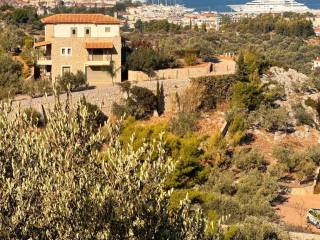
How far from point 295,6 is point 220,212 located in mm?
169481

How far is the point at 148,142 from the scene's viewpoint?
66.1ft

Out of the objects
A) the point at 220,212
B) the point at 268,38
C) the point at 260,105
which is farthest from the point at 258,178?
the point at 268,38

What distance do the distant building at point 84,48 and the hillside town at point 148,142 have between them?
0.06 meters

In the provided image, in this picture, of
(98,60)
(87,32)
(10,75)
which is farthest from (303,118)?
(10,75)

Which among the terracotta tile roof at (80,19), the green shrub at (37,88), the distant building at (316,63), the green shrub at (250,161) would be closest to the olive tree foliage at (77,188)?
the green shrub at (250,161)

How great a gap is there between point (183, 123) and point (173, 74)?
6.43 meters

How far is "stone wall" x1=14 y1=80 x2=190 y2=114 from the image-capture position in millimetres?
28744

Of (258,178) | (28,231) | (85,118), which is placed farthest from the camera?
(258,178)

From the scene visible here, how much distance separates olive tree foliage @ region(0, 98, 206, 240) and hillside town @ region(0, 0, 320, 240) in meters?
0.02

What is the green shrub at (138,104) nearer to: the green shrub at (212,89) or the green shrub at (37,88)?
the green shrub at (212,89)

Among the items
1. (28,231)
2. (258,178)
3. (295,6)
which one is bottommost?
(295,6)

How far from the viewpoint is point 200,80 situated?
34062mm

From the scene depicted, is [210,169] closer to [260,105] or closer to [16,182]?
[260,105]

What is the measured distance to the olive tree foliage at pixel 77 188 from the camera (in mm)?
8727
